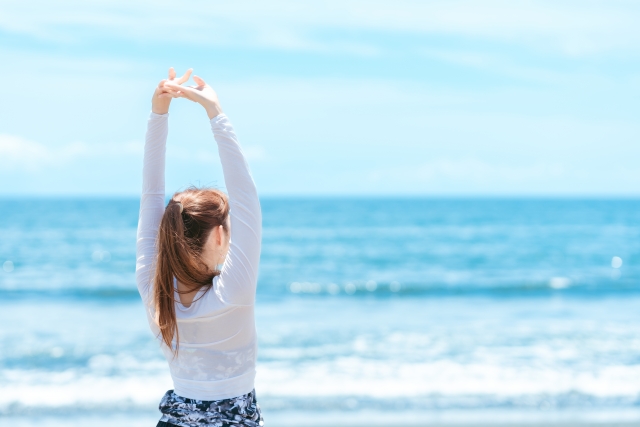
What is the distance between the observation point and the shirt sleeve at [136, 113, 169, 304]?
2.01 meters

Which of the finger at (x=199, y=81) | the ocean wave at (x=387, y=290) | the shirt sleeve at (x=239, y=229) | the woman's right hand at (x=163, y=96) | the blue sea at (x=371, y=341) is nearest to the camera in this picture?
the shirt sleeve at (x=239, y=229)

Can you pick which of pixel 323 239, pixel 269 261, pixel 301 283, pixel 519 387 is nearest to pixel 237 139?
pixel 519 387

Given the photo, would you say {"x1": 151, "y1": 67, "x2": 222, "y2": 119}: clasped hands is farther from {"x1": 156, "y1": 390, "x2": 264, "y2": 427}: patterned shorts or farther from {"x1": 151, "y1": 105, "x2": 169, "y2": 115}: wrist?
{"x1": 156, "y1": 390, "x2": 264, "y2": 427}: patterned shorts

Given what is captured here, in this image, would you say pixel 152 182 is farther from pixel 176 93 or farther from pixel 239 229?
pixel 239 229

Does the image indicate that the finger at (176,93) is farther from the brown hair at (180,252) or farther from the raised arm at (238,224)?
the brown hair at (180,252)

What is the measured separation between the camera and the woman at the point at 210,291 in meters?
1.79

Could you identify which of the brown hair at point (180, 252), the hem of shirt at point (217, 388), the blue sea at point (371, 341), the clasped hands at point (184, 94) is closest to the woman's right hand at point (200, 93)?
the clasped hands at point (184, 94)

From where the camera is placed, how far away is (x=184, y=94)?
1.92 m

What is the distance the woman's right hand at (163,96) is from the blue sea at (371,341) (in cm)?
397

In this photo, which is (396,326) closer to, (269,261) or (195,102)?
(195,102)

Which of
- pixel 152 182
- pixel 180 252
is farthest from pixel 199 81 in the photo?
pixel 180 252

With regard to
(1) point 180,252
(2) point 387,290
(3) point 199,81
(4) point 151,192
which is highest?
(2) point 387,290

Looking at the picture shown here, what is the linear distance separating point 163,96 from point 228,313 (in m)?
0.72

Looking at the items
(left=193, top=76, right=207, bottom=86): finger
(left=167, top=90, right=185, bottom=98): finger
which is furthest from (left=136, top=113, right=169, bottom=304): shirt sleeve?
(left=193, top=76, right=207, bottom=86): finger
